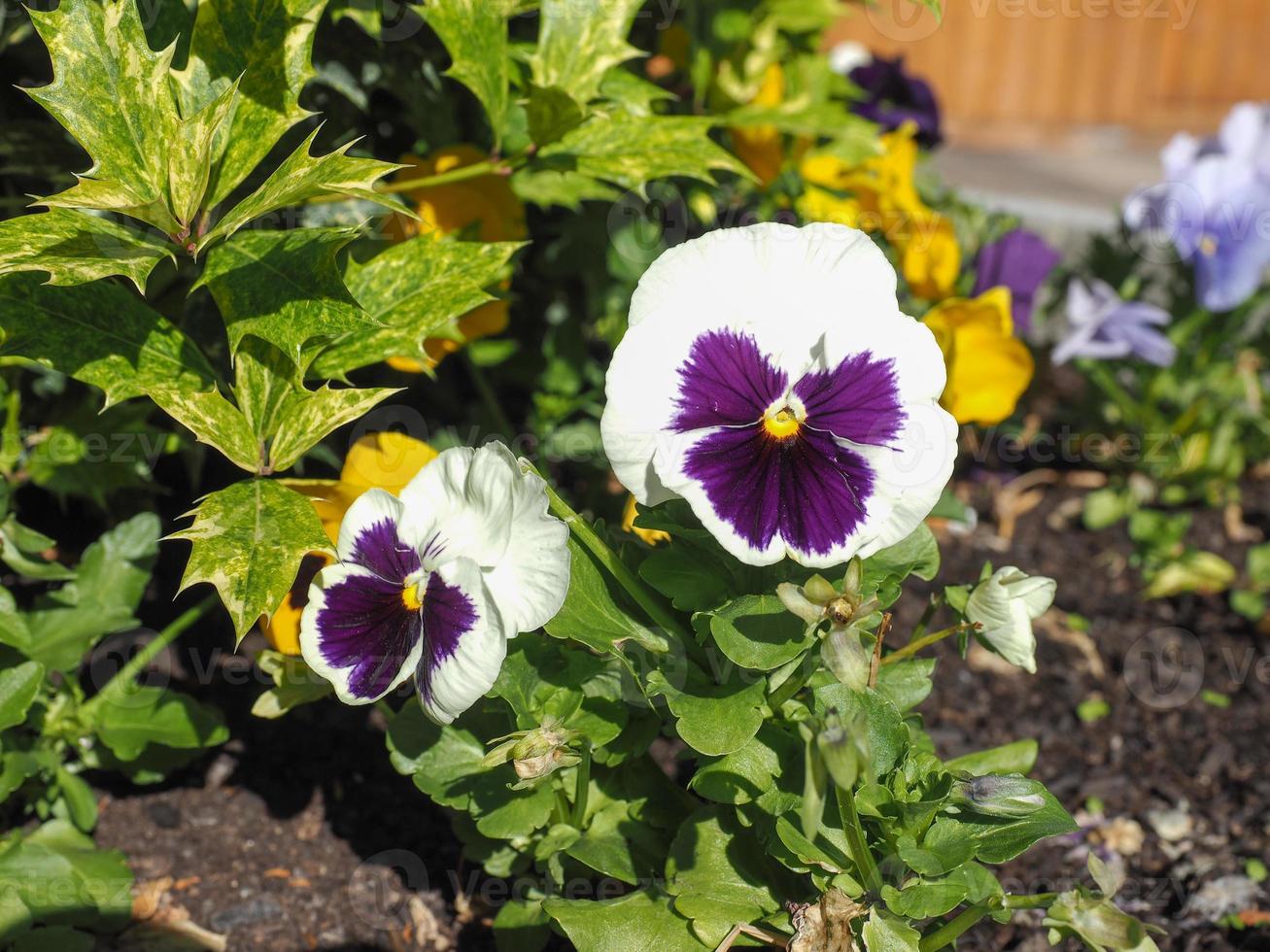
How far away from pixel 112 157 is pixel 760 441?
0.63m

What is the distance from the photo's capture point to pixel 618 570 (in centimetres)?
116

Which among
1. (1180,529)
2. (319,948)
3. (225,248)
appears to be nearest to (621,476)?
(225,248)

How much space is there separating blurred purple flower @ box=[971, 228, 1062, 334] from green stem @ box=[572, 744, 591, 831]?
54.4 inches

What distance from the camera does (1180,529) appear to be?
233 centimetres

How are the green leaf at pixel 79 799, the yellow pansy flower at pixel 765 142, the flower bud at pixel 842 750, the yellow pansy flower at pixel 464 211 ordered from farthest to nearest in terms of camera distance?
the yellow pansy flower at pixel 765 142, the yellow pansy flower at pixel 464 211, the green leaf at pixel 79 799, the flower bud at pixel 842 750

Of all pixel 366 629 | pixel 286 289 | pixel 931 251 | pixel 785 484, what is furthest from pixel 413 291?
pixel 931 251

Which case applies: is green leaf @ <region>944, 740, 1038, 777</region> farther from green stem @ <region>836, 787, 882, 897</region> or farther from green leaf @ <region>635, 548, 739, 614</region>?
green leaf @ <region>635, 548, 739, 614</region>

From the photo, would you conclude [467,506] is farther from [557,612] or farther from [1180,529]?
[1180,529]

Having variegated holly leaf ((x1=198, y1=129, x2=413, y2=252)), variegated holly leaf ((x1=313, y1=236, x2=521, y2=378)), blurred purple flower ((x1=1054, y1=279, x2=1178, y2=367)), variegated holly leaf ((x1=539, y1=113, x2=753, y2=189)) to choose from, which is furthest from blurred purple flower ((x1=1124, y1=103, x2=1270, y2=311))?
variegated holly leaf ((x1=198, y1=129, x2=413, y2=252))

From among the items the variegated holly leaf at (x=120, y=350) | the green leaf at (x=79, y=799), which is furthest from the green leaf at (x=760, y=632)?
the green leaf at (x=79, y=799)

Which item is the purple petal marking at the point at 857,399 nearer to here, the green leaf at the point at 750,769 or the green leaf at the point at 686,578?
the green leaf at the point at 686,578

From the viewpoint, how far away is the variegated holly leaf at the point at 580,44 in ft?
4.81

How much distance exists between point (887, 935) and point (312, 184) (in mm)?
788

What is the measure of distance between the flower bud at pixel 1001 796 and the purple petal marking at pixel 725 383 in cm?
36
